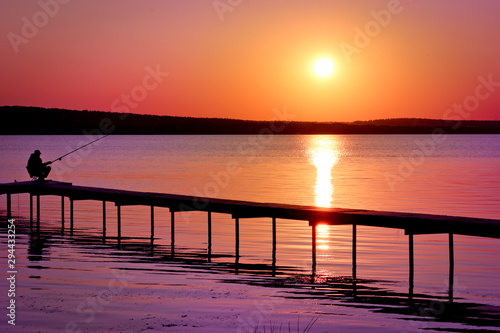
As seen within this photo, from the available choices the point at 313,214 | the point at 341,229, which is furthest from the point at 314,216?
the point at 341,229

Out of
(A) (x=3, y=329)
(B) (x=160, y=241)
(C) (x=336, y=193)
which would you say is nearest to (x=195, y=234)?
(B) (x=160, y=241)

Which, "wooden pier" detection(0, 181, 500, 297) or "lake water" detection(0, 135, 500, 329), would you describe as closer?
"wooden pier" detection(0, 181, 500, 297)

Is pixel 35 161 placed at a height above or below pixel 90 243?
above

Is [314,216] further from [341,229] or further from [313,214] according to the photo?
[341,229]

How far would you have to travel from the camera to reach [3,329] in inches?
518

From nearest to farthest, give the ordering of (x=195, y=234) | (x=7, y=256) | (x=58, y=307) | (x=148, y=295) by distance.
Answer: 1. (x=58, y=307)
2. (x=148, y=295)
3. (x=7, y=256)
4. (x=195, y=234)

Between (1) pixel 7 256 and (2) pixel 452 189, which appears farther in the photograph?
(2) pixel 452 189

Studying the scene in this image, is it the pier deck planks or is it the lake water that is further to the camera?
the lake water

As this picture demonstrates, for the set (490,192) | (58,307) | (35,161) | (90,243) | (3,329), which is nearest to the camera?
(3,329)

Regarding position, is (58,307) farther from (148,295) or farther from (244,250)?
(244,250)

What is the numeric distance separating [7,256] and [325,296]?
956 cm

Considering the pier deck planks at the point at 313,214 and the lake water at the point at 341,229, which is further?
the lake water at the point at 341,229

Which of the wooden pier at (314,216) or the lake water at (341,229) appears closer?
the wooden pier at (314,216)

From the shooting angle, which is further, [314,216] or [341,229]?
[341,229]
